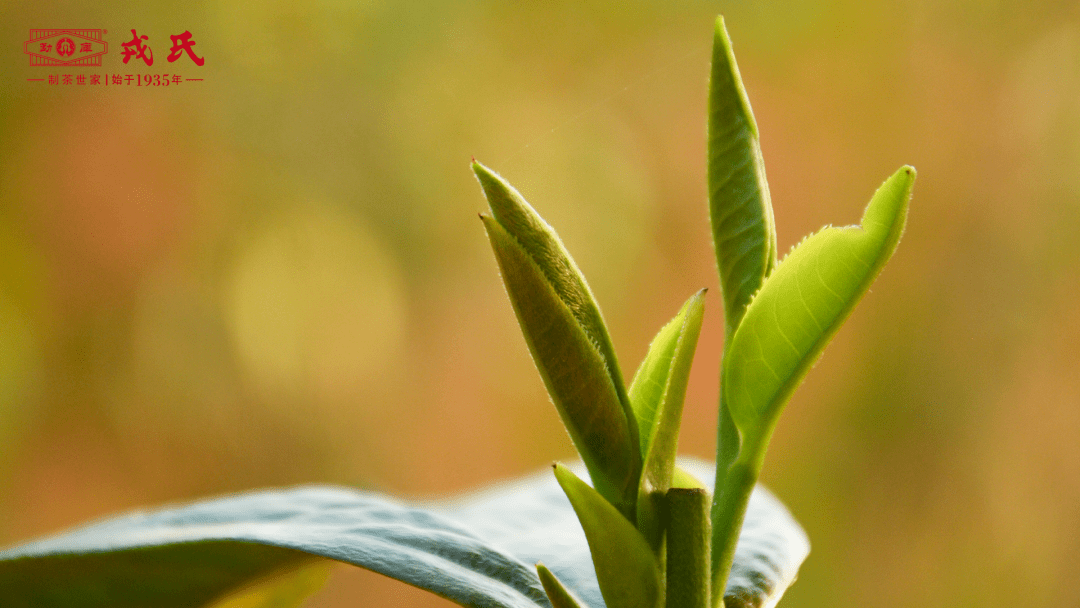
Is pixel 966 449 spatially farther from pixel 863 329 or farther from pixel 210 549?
pixel 210 549

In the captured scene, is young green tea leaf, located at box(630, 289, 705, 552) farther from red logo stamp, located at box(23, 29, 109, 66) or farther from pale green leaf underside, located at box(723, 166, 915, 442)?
red logo stamp, located at box(23, 29, 109, 66)

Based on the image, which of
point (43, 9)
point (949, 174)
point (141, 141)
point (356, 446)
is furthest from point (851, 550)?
point (43, 9)

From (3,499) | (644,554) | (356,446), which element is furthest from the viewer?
(356,446)

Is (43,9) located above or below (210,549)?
above

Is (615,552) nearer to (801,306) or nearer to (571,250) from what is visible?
(801,306)

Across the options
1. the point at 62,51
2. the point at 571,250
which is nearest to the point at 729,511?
the point at 571,250

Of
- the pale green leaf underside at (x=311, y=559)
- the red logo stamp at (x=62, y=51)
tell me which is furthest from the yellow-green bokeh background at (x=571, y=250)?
the pale green leaf underside at (x=311, y=559)

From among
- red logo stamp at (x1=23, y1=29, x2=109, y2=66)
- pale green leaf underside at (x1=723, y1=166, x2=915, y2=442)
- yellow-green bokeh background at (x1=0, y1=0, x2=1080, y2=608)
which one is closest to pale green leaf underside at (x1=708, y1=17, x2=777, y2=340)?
pale green leaf underside at (x1=723, y1=166, x2=915, y2=442)

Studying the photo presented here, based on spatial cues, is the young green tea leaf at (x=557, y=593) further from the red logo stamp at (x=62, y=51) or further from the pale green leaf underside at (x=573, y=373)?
the red logo stamp at (x=62, y=51)
